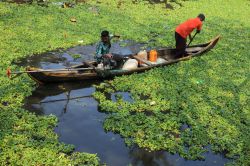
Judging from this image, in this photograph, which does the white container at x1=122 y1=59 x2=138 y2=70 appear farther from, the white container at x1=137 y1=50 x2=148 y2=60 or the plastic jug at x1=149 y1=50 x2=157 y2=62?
the plastic jug at x1=149 y1=50 x2=157 y2=62

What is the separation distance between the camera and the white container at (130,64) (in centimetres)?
1314

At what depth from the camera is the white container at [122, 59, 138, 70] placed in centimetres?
1314

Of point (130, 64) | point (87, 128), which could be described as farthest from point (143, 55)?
point (87, 128)

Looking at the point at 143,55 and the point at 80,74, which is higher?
the point at 143,55

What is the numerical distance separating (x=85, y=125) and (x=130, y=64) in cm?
399

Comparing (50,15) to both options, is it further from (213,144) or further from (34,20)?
(213,144)

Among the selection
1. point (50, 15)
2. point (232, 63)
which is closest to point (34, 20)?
point (50, 15)

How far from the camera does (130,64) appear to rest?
43.4ft

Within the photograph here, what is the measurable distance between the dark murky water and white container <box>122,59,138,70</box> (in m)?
1.53

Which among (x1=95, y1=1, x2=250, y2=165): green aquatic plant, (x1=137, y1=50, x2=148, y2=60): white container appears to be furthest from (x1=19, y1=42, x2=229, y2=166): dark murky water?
(x1=137, y1=50, x2=148, y2=60): white container

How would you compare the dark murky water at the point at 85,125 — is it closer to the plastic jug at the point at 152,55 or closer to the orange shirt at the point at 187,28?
the plastic jug at the point at 152,55

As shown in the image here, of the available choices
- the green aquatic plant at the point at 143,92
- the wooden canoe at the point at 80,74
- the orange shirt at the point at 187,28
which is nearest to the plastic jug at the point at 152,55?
the wooden canoe at the point at 80,74

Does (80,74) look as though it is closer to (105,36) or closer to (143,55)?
(105,36)

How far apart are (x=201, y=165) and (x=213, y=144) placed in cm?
97
